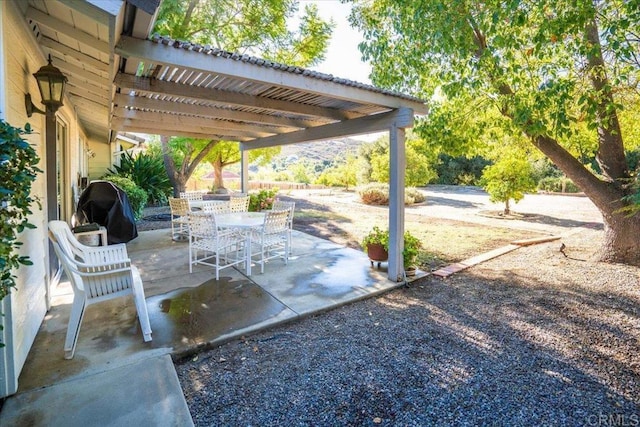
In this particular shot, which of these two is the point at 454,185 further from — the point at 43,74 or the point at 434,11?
the point at 43,74

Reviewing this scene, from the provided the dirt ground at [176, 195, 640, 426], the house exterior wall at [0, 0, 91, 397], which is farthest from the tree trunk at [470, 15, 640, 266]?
the house exterior wall at [0, 0, 91, 397]

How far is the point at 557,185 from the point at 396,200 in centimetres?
2072

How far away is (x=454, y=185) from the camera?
26016mm

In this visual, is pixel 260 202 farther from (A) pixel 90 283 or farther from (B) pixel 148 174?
(A) pixel 90 283

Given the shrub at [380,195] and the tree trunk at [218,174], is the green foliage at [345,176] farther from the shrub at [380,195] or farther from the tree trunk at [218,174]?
the tree trunk at [218,174]

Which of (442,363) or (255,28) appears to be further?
(255,28)

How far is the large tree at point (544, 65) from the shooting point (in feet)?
12.9

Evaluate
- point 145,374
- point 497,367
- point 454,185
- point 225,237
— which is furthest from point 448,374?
point 454,185

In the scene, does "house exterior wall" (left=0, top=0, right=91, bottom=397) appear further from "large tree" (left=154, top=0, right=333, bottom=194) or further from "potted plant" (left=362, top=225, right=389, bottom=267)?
"large tree" (left=154, top=0, right=333, bottom=194)

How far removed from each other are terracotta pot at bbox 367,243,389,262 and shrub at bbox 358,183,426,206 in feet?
32.1

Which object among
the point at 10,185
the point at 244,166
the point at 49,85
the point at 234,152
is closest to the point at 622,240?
the point at 10,185

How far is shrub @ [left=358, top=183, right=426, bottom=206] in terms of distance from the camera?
14609 mm

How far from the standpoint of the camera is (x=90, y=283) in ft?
9.04

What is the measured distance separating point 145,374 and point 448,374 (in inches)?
89.4
